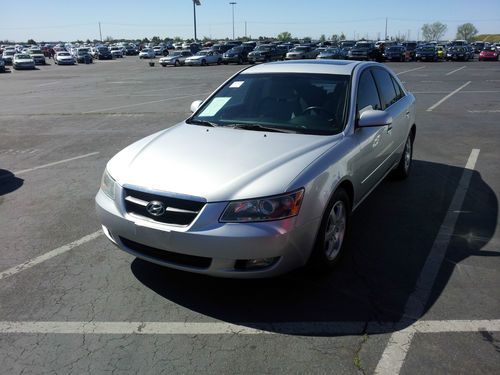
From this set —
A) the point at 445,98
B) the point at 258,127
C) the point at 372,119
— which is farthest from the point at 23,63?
the point at 372,119

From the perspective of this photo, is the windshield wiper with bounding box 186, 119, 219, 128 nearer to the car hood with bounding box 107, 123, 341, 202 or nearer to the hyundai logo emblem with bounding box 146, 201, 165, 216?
the car hood with bounding box 107, 123, 341, 202

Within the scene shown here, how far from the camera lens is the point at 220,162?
348 cm

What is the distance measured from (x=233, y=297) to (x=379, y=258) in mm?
1437

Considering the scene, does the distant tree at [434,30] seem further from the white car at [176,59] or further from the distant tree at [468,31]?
the white car at [176,59]

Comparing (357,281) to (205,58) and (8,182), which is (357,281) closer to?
(8,182)

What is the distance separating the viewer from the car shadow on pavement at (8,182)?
20.4 ft

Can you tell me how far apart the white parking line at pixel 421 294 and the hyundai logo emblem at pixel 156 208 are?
5.65 ft

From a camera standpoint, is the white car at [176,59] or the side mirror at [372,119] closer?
the side mirror at [372,119]

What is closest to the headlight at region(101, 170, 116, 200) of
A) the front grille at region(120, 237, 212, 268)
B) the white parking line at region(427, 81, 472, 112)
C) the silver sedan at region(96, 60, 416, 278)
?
the silver sedan at region(96, 60, 416, 278)

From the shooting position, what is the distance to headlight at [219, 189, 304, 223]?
306 centimetres

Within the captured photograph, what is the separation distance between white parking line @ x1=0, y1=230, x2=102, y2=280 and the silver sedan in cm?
96

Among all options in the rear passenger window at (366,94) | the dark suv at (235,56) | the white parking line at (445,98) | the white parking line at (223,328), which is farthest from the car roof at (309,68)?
the dark suv at (235,56)

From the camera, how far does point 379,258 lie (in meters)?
4.08

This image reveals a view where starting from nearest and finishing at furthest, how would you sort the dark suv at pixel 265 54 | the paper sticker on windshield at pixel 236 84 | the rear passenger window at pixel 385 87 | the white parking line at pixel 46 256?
the white parking line at pixel 46 256 < the paper sticker on windshield at pixel 236 84 < the rear passenger window at pixel 385 87 < the dark suv at pixel 265 54
